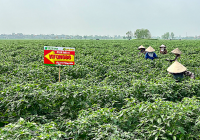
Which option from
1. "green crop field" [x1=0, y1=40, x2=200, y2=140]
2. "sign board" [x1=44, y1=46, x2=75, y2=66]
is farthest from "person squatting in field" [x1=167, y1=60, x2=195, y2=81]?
"sign board" [x1=44, y1=46, x2=75, y2=66]

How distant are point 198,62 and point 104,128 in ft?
27.9

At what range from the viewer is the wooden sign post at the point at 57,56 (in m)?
5.69

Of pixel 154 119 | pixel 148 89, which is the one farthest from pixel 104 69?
pixel 154 119

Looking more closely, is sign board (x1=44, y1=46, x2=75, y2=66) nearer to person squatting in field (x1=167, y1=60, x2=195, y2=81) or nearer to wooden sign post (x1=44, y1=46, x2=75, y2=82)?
wooden sign post (x1=44, y1=46, x2=75, y2=82)

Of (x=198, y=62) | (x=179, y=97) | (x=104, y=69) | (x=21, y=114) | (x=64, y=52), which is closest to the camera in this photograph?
(x=21, y=114)

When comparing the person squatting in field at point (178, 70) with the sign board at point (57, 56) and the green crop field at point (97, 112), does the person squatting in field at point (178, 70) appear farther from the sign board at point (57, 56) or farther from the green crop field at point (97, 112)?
the sign board at point (57, 56)

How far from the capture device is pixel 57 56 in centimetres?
577

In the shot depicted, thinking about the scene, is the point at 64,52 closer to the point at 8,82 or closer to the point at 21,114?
the point at 8,82

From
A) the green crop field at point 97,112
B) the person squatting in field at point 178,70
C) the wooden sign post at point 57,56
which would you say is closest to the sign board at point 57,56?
the wooden sign post at point 57,56

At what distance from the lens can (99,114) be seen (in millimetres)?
3029

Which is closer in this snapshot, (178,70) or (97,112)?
(97,112)

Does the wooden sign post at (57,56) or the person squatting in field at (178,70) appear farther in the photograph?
the wooden sign post at (57,56)

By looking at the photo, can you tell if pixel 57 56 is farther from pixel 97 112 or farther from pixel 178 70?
pixel 178 70

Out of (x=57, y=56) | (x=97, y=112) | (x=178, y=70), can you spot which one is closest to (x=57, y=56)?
(x=57, y=56)
